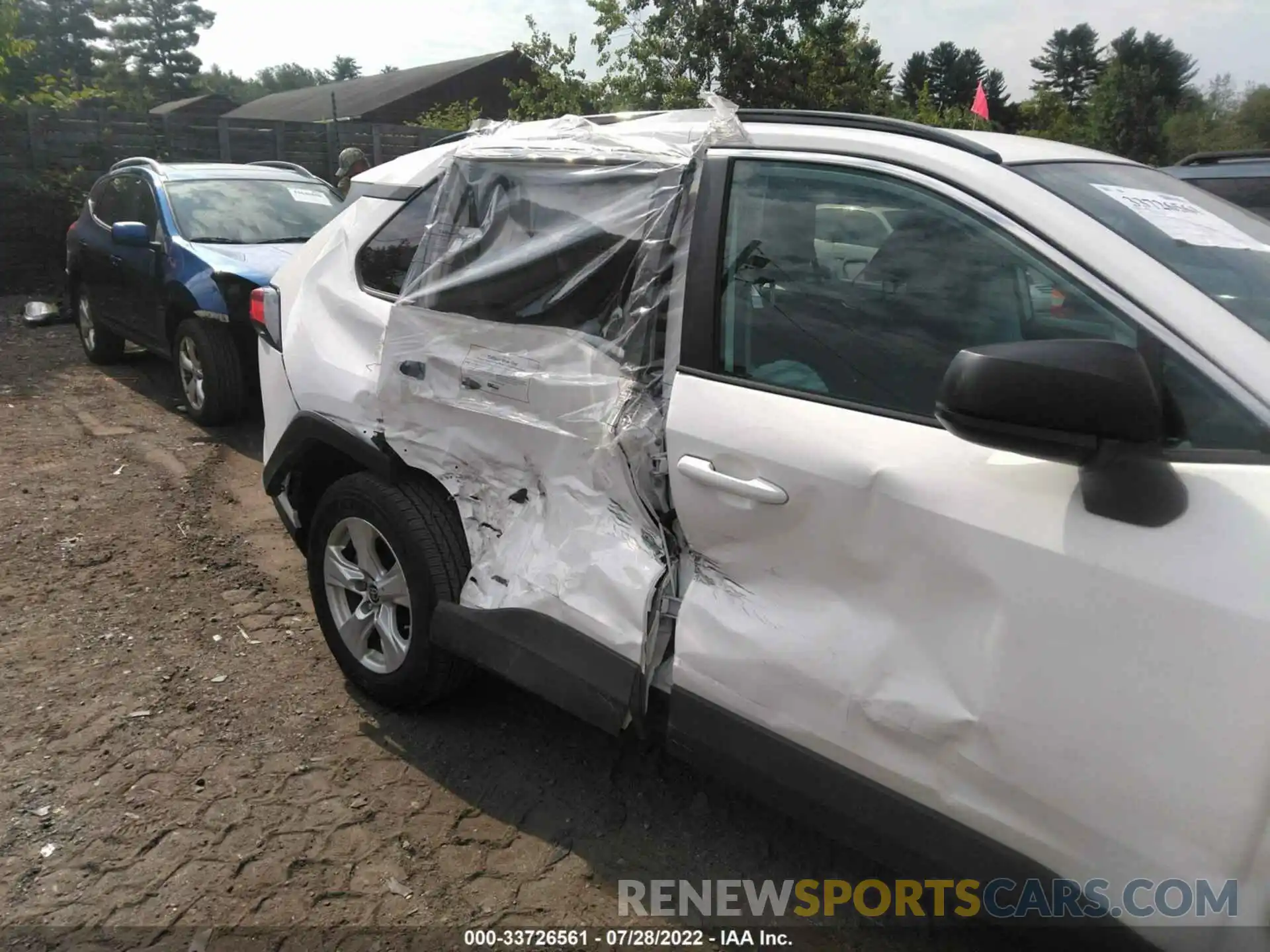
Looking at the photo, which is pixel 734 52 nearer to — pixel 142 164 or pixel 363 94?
pixel 142 164

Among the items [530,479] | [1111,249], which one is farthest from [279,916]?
[1111,249]

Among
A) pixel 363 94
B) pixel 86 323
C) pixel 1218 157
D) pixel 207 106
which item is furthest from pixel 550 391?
pixel 207 106

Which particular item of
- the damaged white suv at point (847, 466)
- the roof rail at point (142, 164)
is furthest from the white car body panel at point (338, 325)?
the roof rail at point (142, 164)

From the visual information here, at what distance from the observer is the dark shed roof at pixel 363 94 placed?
119ft

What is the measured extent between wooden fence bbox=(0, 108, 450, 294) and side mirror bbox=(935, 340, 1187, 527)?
15.0m

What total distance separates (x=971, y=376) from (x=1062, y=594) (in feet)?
1.35

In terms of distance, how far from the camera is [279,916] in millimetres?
2354

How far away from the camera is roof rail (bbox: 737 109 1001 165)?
2025mm

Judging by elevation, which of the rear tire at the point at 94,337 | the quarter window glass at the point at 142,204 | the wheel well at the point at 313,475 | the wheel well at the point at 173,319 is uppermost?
the quarter window glass at the point at 142,204

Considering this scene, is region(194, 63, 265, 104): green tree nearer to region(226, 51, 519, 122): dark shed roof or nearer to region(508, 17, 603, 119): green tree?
region(226, 51, 519, 122): dark shed roof

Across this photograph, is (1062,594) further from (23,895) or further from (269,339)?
(269,339)

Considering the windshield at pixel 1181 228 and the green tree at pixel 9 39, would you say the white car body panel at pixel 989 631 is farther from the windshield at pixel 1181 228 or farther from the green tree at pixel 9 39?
the green tree at pixel 9 39

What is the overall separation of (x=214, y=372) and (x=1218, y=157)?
263 inches

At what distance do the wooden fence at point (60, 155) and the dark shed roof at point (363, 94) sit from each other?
19627 mm
